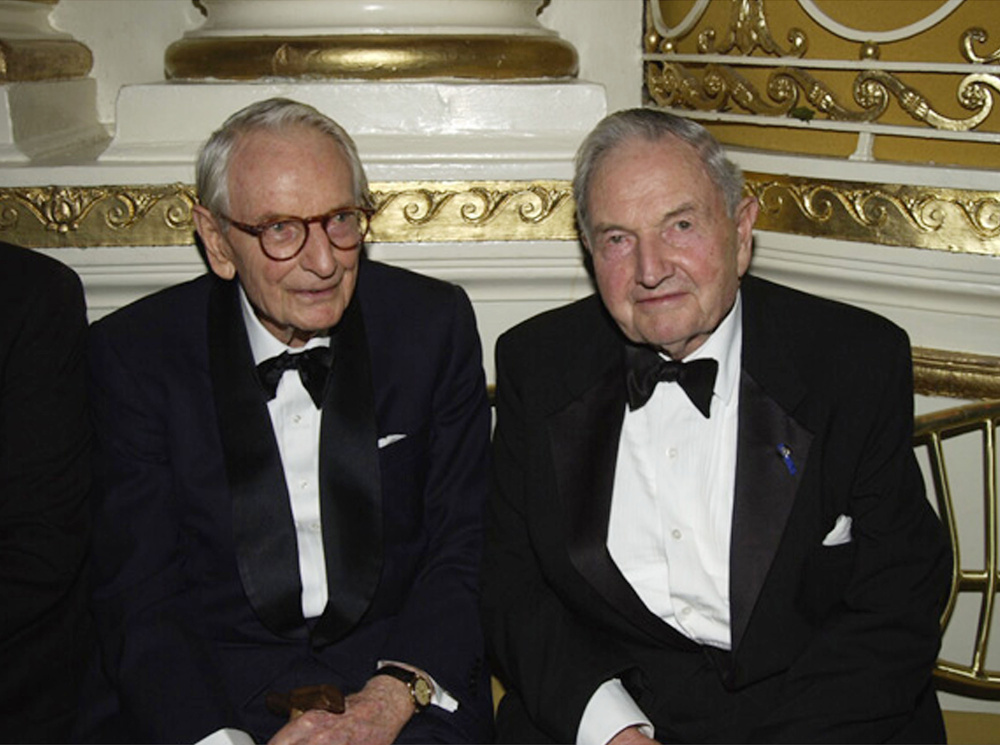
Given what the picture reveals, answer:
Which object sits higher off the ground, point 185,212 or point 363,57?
point 363,57

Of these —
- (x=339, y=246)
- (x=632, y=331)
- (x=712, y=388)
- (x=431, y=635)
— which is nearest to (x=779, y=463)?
(x=712, y=388)

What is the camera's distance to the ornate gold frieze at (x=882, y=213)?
2.36 m

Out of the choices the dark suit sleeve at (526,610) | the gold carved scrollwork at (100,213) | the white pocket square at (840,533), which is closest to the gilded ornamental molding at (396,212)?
the gold carved scrollwork at (100,213)

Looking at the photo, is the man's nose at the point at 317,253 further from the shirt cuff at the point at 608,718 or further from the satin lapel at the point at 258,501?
the shirt cuff at the point at 608,718

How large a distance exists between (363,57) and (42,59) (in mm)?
872

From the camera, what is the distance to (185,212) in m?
2.64

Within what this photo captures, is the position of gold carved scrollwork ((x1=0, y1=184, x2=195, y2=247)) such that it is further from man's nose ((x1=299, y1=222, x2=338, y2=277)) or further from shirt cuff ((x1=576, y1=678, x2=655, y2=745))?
shirt cuff ((x1=576, y1=678, x2=655, y2=745))

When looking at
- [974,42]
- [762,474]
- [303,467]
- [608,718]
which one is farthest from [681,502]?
[974,42]

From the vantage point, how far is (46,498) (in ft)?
7.14

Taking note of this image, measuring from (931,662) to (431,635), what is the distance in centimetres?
91

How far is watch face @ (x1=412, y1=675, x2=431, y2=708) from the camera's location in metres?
2.11

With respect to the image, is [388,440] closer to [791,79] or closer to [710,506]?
[710,506]

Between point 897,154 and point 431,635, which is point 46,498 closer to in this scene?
point 431,635

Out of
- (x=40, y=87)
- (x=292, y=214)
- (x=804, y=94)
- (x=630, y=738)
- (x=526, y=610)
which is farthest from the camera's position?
(x=40, y=87)
